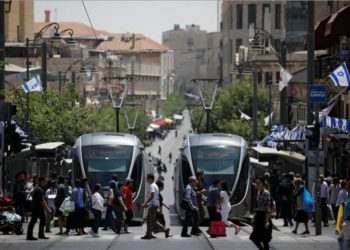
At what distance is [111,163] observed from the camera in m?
43.8

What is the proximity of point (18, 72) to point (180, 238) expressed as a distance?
164 feet

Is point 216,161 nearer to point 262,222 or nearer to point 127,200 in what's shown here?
point 127,200

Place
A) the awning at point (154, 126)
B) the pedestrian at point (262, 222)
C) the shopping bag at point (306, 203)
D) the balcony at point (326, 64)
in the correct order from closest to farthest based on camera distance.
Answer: the pedestrian at point (262, 222) → the shopping bag at point (306, 203) → the balcony at point (326, 64) → the awning at point (154, 126)

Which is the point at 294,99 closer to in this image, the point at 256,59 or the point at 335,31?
the point at 335,31

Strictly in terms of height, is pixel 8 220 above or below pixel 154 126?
above

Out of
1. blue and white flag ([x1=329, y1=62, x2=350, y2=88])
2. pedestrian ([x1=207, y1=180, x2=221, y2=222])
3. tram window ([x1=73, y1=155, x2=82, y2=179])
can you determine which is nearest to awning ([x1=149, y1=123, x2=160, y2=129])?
blue and white flag ([x1=329, y1=62, x2=350, y2=88])

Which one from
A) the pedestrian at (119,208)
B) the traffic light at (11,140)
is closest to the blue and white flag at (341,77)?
the pedestrian at (119,208)

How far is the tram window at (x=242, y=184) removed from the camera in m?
43.6

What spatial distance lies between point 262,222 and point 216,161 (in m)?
18.2

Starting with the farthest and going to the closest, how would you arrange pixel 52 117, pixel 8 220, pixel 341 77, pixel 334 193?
pixel 52 117 → pixel 341 77 → pixel 334 193 → pixel 8 220

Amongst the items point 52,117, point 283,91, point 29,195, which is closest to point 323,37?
point 283,91

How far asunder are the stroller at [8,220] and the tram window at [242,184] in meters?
9.36

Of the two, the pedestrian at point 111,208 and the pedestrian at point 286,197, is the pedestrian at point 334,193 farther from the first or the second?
the pedestrian at point 111,208

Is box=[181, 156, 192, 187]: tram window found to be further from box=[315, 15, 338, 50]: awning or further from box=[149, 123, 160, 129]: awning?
box=[149, 123, 160, 129]: awning
